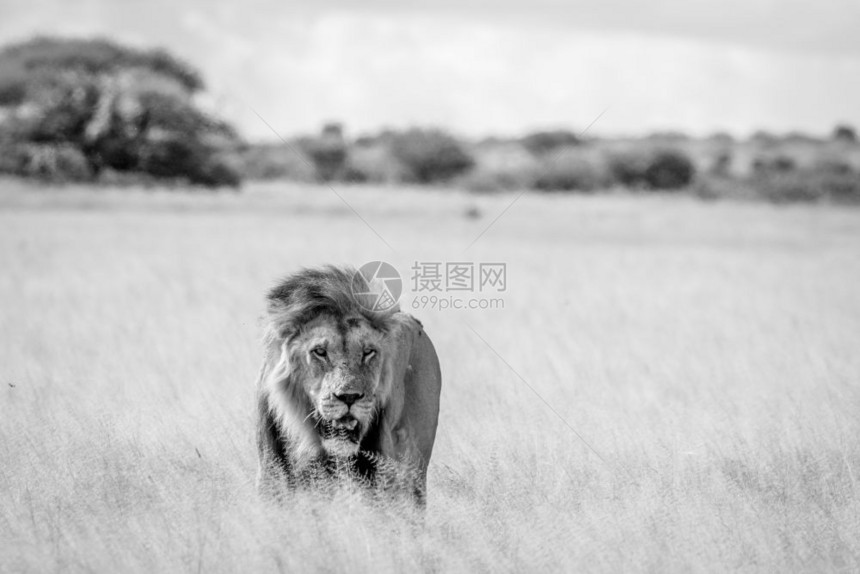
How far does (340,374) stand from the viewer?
4.90 metres

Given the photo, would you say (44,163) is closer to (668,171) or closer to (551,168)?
(551,168)

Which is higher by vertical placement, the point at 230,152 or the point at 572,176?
the point at 230,152

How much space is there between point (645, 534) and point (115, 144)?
29399 mm

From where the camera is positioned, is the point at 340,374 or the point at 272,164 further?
the point at 272,164

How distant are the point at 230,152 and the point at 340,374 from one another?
3111 centimetres

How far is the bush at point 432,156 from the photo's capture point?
50375mm

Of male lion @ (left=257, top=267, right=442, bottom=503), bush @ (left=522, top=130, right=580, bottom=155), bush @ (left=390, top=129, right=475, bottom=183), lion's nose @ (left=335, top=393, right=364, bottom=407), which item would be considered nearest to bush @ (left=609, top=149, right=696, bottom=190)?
bush @ (left=390, top=129, right=475, bottom=183)

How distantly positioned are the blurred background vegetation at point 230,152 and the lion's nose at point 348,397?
1808cm

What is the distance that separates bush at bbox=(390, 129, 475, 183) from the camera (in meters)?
50.4

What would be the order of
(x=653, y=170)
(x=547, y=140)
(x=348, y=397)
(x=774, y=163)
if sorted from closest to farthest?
(x=348, y=397) < (x=653, y=170) < (x=774, y=163) < (x=547, y=140)

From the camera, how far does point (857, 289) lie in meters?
15.8

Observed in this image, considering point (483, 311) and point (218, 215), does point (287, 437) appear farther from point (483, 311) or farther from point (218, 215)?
point (218, 215)

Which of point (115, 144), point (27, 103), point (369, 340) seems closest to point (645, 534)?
point (369, 340)

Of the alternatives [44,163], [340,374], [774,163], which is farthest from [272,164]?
[340,374]
